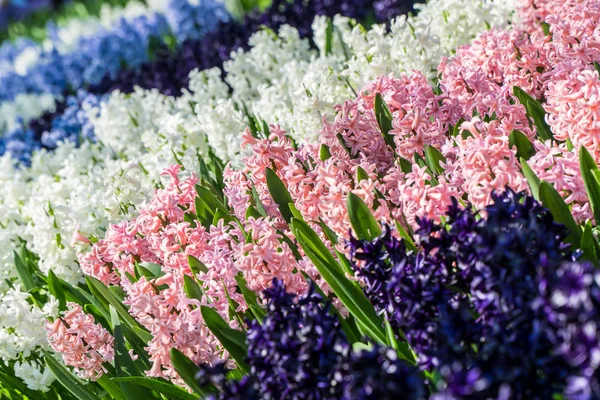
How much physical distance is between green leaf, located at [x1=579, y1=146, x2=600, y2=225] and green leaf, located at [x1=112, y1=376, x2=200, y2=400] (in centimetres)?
135

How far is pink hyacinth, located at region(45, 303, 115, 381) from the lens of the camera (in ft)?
8.14

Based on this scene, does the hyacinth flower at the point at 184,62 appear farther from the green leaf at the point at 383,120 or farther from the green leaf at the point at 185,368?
the green leaf at the point at 185,368

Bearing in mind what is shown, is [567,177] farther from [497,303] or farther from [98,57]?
[98,57]

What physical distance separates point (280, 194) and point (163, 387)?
90 centimetres

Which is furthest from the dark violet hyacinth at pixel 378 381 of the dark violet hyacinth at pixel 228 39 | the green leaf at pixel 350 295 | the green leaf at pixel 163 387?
the dark violet hyacinth at pixel 228 39

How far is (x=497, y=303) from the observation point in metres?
1.60

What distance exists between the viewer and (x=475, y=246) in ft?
5.60

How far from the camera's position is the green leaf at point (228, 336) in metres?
2.17

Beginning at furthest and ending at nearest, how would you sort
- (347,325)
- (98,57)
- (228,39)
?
1. (98,57)
2. (228,39)
3. (347,325)

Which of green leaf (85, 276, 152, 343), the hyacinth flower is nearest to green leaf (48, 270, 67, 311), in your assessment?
green leaf (85, 276, 152, 343)

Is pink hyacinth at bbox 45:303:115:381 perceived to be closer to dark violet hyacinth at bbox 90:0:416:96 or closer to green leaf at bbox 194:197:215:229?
green leaf at bbox 194:197:215:229

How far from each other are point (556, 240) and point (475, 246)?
26 centimetres

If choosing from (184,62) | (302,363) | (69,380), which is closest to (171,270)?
(69,380)

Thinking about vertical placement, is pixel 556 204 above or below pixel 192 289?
below
